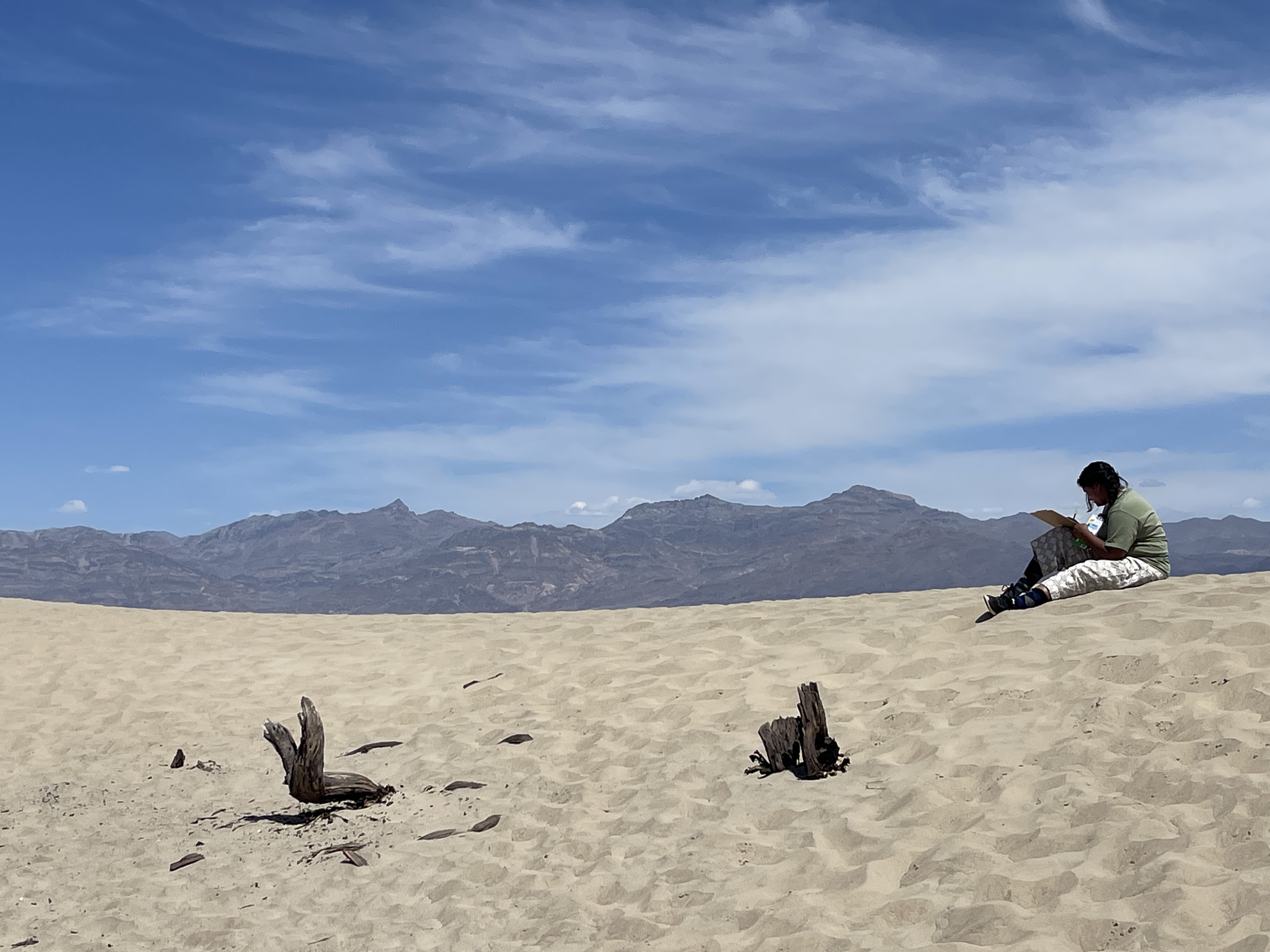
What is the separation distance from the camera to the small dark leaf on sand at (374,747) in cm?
928

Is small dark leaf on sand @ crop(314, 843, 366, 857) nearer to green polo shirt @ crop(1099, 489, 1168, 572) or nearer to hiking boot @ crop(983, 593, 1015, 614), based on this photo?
hiking boot @ crop(983, 593, 1015, 614)

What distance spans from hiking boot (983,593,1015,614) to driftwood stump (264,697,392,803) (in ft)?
19.7

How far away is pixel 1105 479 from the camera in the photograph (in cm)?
920

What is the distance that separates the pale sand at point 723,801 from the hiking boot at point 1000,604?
27cm

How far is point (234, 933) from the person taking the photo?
226 inches

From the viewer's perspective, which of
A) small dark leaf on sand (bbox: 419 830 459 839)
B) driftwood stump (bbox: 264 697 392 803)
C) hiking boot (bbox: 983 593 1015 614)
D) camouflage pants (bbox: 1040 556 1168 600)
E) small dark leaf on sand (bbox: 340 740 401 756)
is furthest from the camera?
hiking boot (bbox: 983 593 1015 614)

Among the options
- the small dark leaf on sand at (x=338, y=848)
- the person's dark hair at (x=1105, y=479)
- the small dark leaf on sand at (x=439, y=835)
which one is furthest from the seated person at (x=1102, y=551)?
the small dark leaf on sand at (x=338, y=848)

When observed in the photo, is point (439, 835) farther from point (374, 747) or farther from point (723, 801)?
point (374, 747)

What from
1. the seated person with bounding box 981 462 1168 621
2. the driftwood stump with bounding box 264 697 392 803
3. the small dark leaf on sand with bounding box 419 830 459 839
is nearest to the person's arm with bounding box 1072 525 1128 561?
the seated person with bounding box 981 462 1168 621

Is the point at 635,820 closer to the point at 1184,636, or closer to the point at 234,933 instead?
the point at 234,933

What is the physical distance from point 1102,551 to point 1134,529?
36 cm

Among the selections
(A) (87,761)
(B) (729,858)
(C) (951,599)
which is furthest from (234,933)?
(C) (951,599)

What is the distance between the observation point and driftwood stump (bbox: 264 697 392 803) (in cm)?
741

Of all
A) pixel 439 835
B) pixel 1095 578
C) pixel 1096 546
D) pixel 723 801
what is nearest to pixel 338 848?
pixel 439 835
